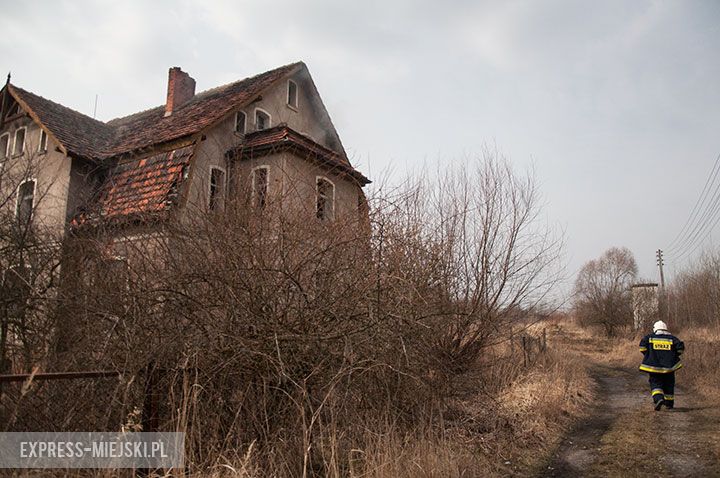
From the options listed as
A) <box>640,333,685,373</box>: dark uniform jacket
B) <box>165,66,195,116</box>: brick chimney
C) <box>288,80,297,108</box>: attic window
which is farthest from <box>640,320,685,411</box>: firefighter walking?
<box>165,66,195,116</box>: brick chimney

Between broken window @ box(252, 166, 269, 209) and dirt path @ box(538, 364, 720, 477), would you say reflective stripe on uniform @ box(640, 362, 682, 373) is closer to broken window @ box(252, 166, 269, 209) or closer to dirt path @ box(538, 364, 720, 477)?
dirt path @ box(538, 364, 720, 477)

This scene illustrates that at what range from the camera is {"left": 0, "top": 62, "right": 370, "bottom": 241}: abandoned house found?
8.84 m

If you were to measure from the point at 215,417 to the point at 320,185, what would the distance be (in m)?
3.25

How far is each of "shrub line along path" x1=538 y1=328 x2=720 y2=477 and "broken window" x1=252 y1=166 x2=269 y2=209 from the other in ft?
13.7

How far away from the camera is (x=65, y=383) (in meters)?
4.20

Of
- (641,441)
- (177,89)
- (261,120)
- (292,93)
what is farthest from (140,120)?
(641,441)

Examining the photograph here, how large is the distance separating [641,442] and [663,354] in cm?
271

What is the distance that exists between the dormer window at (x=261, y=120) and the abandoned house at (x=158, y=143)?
3 centimetres

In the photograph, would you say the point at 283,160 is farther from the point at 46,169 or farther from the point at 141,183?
the point at 46,169

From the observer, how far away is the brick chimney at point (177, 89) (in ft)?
62.3

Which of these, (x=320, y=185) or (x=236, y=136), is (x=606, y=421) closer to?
(x=320, y=185)

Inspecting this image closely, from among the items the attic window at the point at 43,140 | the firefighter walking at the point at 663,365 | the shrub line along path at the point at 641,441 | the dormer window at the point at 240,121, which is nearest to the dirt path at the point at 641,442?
the shrub line along path at the point at 641,441

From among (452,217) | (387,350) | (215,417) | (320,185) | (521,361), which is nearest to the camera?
(215,417)

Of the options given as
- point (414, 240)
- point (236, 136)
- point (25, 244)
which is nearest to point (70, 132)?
point (236, 136)
